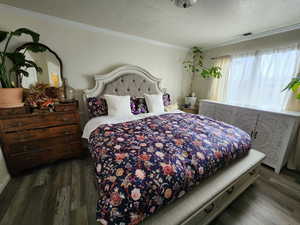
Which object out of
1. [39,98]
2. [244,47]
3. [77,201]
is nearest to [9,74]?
[39,98]

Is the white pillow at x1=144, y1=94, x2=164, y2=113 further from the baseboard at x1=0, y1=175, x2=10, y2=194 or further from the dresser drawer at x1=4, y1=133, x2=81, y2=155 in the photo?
the baseboard at x1=0, y1=175, x2=10, y2=194

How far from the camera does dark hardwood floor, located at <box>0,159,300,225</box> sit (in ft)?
3.87

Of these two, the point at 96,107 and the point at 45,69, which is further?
the point at 96,107

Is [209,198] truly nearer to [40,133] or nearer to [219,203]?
[219,203]

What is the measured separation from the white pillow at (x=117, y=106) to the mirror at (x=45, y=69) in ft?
2.74

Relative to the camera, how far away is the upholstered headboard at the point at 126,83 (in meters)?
2.34

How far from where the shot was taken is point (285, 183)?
1699 millimetres

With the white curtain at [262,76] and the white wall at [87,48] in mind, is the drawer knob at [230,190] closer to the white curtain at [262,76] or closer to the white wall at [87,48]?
the white curtain at [262,76]

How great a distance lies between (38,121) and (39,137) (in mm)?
228

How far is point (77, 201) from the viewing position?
134 cm

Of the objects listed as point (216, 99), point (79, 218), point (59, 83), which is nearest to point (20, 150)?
point (59, 83)

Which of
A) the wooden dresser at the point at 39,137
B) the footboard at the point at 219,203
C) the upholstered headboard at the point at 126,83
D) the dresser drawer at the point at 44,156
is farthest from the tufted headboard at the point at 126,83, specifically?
the footboard at the point at 219,203

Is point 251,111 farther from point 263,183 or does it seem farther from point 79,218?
point 79,218

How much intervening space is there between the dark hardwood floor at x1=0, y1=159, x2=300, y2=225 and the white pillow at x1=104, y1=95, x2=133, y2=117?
97 centimetres
